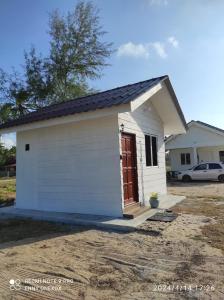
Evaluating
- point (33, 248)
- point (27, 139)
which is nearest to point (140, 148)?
point (27, 139)

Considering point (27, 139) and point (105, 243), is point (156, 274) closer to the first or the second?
point (105, 243)

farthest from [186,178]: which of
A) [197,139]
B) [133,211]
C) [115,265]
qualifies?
[115,265]

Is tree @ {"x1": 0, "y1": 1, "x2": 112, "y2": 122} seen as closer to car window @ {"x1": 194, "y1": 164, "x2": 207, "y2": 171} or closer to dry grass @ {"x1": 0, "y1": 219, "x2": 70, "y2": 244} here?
car window @ {"x1": 194, "y1": 164, "x2": 207, "y2": 171}

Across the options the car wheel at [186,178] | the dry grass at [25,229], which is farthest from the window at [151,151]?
the car wheel at [186,178]

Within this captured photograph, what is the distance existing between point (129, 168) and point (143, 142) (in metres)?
1.60

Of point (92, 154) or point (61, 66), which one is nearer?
point (92, 154)

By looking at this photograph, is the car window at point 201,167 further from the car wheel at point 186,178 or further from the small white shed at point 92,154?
the small white shed at point 92,154

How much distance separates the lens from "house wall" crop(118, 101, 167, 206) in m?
8.54

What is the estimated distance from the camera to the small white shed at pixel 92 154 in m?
7.30

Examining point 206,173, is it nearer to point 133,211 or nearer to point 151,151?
point 151,151

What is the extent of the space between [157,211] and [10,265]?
4649 millimetres

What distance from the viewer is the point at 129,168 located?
322 inches

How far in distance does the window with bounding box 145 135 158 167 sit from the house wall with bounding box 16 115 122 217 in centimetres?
267

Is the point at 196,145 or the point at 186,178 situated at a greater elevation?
the point at 196,145
